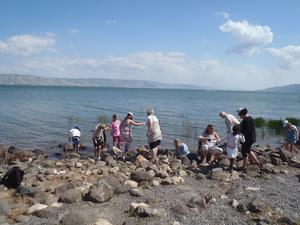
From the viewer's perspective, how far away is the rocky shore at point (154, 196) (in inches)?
326

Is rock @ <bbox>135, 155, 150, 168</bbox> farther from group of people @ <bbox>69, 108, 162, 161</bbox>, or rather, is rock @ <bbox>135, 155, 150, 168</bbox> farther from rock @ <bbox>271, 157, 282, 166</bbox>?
rock @ <bbox>271, 157, 282, 166</bbox>

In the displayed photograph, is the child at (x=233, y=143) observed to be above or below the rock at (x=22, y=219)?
above

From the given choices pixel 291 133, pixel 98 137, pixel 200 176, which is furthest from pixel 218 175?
pixel 291 133

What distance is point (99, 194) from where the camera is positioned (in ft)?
30.7

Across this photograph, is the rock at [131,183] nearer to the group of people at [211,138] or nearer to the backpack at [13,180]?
the backpack at [13,180]

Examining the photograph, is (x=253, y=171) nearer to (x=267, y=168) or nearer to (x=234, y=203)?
(x=267, y=168)

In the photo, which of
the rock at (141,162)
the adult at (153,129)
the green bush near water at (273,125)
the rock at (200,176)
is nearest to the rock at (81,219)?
the rock at (200,176)

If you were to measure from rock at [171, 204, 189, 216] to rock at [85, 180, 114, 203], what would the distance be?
175 centimetres

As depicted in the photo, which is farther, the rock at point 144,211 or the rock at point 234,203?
the rock at point 234,203

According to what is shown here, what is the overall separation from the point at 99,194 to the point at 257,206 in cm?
389

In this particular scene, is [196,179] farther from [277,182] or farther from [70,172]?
[70,172]

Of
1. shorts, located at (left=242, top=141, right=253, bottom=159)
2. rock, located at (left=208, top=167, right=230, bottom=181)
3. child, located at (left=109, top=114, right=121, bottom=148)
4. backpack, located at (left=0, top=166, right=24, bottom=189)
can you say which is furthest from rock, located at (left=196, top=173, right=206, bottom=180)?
child, located at (left=109, top=114, right=121, bottom=148)

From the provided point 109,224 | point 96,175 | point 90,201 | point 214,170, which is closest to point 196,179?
point 214,170

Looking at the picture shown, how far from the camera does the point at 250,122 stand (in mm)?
13023
